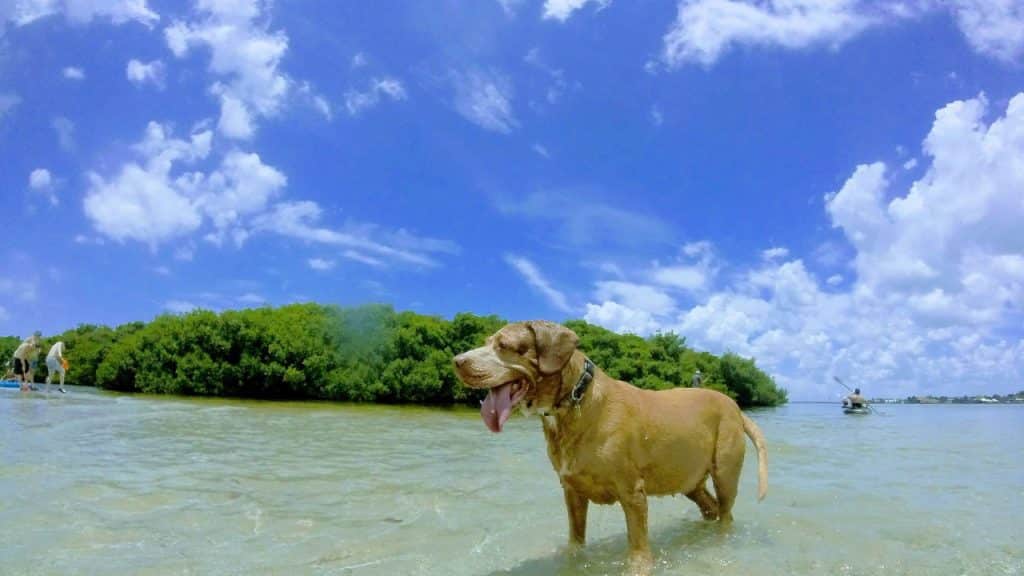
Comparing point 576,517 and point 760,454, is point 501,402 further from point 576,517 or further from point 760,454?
point 760,454

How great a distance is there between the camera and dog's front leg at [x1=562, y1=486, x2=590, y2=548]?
4785 mm

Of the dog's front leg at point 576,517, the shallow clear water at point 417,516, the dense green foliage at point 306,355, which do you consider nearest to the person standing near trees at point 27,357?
the dense green foliage at point 306,355

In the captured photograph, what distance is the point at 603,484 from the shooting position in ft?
14.4

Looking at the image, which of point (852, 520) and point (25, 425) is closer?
point (852, 520)

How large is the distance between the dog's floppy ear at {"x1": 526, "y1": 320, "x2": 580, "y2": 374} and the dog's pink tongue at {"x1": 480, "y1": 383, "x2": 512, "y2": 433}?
0.27m

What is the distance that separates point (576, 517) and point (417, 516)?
2.41 meters

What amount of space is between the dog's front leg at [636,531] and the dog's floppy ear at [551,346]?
3.67 ft

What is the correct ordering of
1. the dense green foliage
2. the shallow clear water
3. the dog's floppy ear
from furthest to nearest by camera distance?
the dense green foliage < the shallow clear water < the dog's floppy ear

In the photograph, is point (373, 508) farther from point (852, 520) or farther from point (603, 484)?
point (852, 520)

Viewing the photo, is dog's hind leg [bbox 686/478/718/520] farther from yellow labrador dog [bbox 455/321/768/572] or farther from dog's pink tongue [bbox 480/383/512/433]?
dog's pink tongue [bbox 480/383/512/433]

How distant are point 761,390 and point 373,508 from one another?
62186mm

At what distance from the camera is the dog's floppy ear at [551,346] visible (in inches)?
161

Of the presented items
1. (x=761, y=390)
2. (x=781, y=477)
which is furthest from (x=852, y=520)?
(x=761, y=390)

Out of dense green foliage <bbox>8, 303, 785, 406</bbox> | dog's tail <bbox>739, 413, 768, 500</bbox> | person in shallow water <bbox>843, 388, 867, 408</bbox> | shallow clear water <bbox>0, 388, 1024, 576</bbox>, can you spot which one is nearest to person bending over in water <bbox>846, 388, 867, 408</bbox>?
person in shallow water <bbox>843, 388, 867, 408</bbox>
